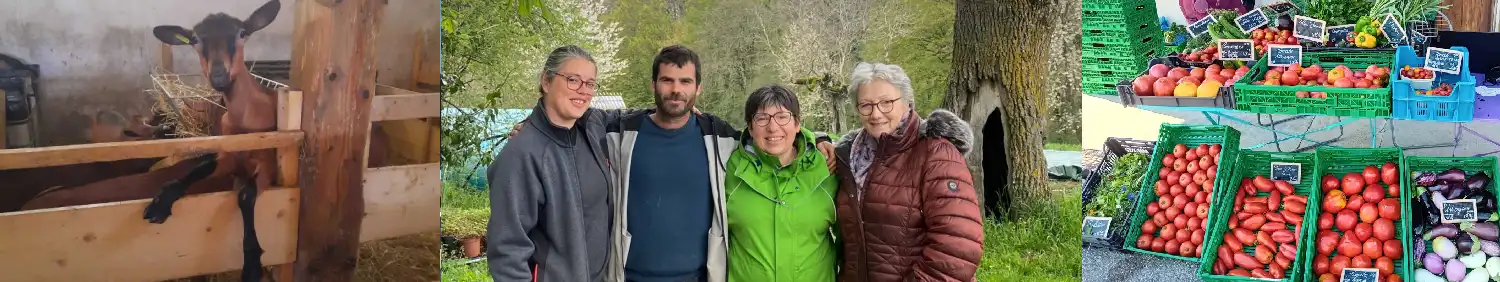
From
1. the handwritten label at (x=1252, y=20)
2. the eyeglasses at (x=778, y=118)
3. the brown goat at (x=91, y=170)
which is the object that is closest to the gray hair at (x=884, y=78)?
the eyeglasses at (x=778, y=118)

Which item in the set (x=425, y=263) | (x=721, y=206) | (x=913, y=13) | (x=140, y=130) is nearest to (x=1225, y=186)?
(x=913, y=13)

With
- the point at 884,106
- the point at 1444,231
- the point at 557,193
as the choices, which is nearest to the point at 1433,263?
the point at 1444,231

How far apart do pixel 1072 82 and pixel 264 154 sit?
10.5ft

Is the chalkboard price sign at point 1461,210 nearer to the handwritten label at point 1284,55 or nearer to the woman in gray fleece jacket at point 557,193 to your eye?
the handwritten label at point 1284,55

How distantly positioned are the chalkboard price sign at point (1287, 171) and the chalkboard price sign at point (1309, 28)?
45cm

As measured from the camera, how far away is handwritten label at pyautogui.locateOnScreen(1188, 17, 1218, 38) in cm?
430

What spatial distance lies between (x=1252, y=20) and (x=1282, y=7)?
0.11 metres

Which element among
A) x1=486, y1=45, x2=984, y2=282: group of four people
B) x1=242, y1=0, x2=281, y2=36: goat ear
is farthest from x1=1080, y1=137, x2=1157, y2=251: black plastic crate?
x1=242, y1=0, x2=281, y2=36: goat ear

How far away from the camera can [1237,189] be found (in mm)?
4359

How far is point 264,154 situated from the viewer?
464 cm

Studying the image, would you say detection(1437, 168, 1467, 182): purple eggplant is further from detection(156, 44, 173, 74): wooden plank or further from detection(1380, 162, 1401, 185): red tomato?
detection(156, 44, 173, 74): wooden plank

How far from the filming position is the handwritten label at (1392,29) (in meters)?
3.95

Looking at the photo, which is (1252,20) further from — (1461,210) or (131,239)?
(131,239)

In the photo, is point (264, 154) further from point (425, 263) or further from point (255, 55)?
point (425, 263)
